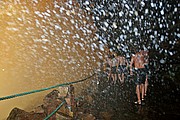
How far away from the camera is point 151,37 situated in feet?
8.74

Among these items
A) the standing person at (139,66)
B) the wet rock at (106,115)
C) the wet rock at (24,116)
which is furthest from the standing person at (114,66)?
the wet rock at (24,116)

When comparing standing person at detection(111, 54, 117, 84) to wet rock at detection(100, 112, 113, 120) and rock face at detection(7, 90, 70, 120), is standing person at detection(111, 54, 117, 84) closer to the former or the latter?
wet rock at detection(100, 112, 113, 120)

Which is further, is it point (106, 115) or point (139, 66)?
point (106, 115)

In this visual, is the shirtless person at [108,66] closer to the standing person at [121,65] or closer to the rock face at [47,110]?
the standing person at [121,65]

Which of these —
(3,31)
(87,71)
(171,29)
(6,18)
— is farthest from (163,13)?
(3,31)

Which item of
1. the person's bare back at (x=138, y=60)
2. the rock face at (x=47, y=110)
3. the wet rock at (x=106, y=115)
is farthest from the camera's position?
the wet rock at (x=106, y=115)

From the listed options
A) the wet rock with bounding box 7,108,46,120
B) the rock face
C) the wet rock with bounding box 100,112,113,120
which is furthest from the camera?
the wet rock with bounding box 100,112,113,120

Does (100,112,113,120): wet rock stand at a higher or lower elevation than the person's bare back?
lower

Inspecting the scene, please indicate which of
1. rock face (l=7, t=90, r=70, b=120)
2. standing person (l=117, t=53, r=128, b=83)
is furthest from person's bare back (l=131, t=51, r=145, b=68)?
rock face (l=7, t=90, r=70, b=120)

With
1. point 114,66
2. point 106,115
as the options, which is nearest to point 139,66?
point 114,66

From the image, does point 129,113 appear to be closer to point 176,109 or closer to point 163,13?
point 176,109

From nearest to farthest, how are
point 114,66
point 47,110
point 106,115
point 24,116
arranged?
point 47,110
point 24,116
point 114,66
point 106,115

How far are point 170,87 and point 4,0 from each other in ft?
8.69

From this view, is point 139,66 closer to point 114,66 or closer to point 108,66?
point 114,66
